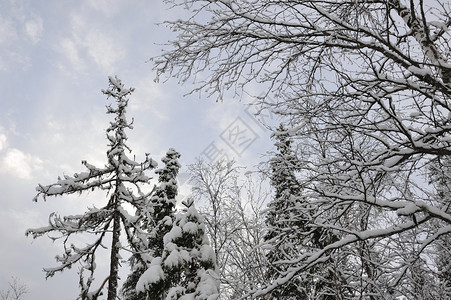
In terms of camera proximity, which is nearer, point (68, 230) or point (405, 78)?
point (405, 78)

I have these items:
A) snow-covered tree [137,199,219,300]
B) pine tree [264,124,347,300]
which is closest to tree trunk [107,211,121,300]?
snow-covered tree [137,199,219,300]

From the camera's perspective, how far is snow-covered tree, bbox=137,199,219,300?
770 centimetres

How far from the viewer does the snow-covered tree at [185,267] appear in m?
7.70

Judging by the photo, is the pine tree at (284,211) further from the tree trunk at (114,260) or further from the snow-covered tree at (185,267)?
the tree trunk at (114,260)

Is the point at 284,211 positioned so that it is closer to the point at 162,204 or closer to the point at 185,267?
the point at 185,267

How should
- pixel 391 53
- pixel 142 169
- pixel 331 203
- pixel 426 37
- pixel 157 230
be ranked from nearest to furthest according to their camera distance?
pixel 426 37 < pixel 391 53 < pixel 331 203 < pixel 142 169 < pixel 157 230

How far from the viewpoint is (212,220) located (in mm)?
14148

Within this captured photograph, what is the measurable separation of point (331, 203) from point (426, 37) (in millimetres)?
2021

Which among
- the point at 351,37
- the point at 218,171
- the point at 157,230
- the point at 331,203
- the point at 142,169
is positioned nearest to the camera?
the point at 351,37

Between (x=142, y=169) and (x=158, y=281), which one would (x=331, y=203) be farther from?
(x=142, y=169)

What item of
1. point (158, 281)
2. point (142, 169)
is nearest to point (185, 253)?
point (158, 281)

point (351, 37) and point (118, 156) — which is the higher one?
point (118, 156)

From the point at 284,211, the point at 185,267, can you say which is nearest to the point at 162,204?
the point at 185,267

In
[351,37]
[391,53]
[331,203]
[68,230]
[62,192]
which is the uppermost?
[62,192]
